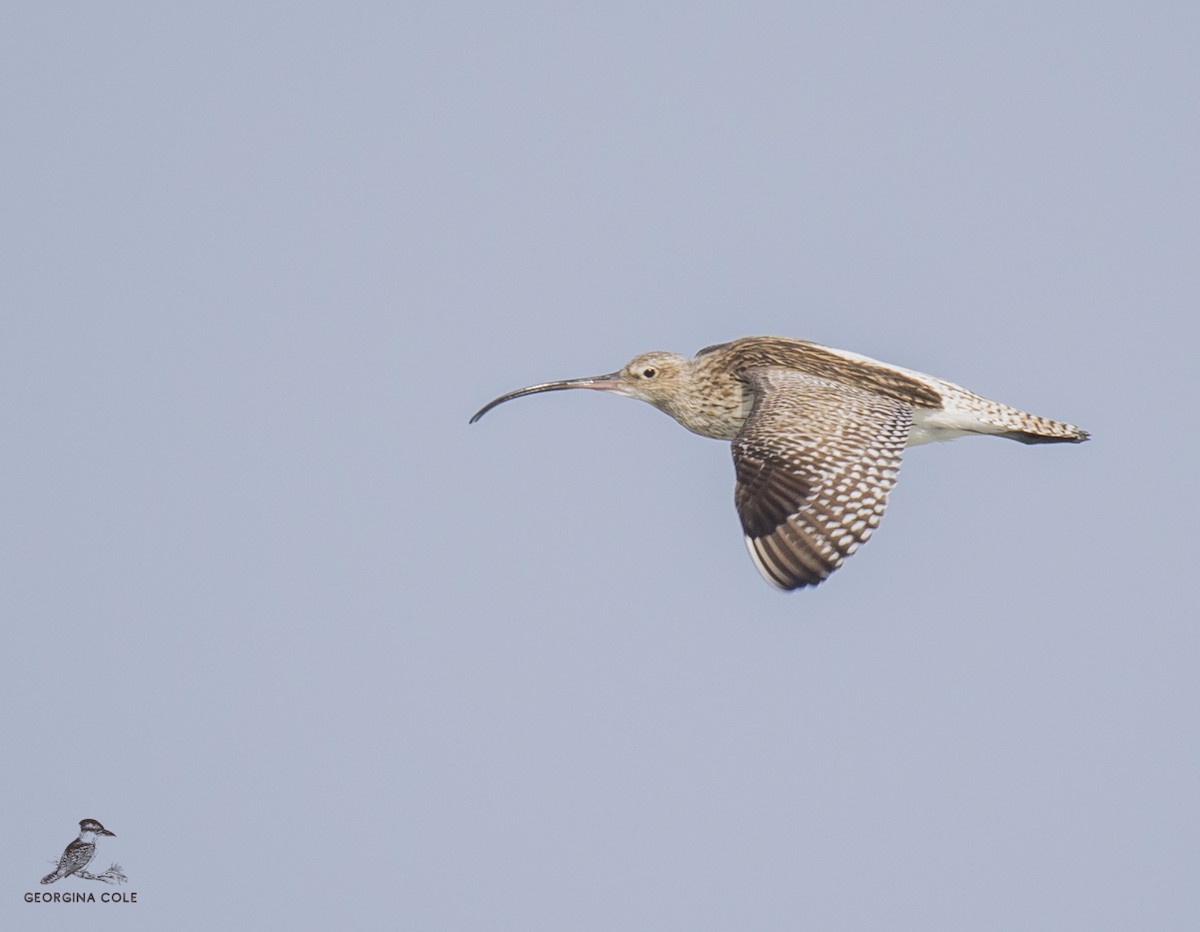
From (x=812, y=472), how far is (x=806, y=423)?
790mm

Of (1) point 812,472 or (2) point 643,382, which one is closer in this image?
(1) point 812,472

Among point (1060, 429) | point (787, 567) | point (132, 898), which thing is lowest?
point (132, 898)

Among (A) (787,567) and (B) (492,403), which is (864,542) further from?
(B) (492,403)

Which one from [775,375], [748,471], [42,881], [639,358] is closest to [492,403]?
[639,358]

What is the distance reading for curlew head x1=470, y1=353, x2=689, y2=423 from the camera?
19656 millimetres

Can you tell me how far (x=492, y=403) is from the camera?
20.3 metres

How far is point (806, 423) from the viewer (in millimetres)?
16312

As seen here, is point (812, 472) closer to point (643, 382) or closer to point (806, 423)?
point (806, 423)

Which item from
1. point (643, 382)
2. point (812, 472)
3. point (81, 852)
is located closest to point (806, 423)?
point (812, 472)

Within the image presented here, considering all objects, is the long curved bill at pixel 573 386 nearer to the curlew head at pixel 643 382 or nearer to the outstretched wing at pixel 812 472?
the curlew head at pixel 643 382

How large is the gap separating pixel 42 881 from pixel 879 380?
9.35 metres

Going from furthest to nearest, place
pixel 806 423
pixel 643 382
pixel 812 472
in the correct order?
pixel 643 382 → pixel 806 423 → pixel 812 472

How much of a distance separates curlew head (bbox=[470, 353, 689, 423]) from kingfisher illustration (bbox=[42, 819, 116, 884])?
5644 mm

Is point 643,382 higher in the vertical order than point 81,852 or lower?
higher
